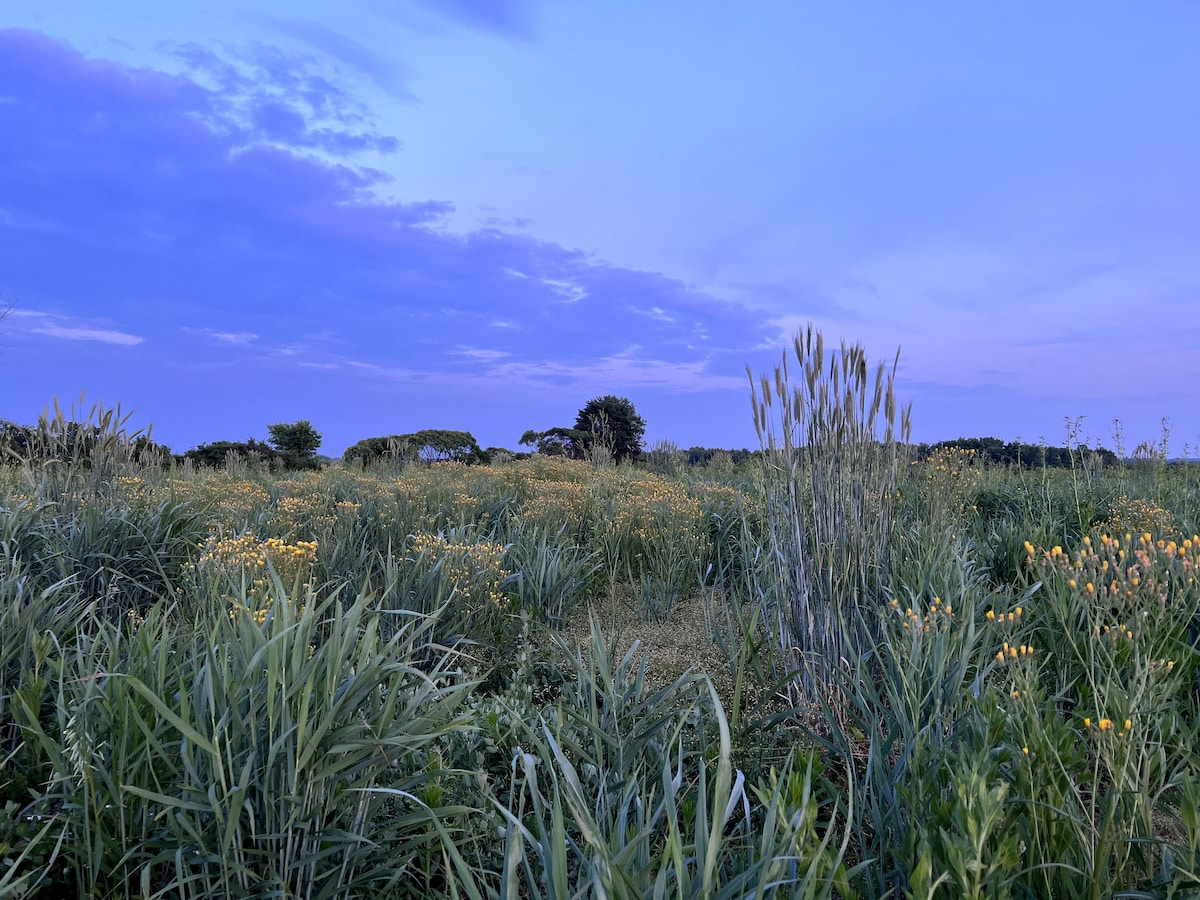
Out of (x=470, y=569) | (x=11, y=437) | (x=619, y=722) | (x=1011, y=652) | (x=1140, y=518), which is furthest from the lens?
(x=11, y=437)

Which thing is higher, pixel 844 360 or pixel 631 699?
pixel 844 360

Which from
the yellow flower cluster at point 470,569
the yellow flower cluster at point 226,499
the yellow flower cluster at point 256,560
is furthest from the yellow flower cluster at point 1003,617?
the yellow flower cluster at point 226,499

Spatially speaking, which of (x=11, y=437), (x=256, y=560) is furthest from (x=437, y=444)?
(x=256, y=560)

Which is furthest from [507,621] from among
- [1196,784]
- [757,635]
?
[1196,784]

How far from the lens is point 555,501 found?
7.06 metres

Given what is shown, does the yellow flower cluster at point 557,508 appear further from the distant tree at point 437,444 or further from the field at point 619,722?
the distant tree at point 437,444

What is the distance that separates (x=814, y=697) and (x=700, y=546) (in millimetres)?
2504

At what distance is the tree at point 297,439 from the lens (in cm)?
2531

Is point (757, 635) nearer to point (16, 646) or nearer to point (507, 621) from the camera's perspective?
point (507, 621)

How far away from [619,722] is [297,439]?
85.0 feet

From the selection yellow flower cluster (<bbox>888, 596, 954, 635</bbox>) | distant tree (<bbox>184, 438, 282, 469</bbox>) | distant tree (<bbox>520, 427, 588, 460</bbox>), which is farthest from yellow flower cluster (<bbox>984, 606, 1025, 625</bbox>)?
distant tree (<bbox>184, 438, 282, 469</bbox>)

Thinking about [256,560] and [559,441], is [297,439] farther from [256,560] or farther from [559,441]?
[256,560]

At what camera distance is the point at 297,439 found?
2594 cm

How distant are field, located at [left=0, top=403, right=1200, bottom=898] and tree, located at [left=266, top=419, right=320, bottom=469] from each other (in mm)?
21087
